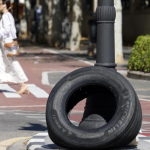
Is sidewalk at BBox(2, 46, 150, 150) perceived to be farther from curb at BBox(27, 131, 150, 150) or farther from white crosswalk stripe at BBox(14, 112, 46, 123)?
white crosswalk stripe at BBox(14, 112, 46, 123)

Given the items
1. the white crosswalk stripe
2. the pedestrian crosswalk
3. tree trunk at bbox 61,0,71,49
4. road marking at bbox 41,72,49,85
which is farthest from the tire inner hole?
tree trunk at bbox 61,0,71,49

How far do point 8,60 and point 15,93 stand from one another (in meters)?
0.70

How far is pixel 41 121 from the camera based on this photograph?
10.2m

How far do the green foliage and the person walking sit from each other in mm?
4440

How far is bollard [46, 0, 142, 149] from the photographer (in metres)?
6.96

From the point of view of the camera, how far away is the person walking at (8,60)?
1365 centimetres

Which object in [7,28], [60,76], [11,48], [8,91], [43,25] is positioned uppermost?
[7,28]

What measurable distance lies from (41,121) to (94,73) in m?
3.03

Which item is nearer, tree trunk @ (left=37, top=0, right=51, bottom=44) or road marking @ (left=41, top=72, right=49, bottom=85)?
road marking @ (left=41, top=72, right=49, bottom=85)

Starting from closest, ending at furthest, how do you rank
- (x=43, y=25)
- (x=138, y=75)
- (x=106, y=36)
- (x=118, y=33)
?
(x=106, y=36)
(x=138, y=75)
(x=118, y=33)
(x=43, y=25)

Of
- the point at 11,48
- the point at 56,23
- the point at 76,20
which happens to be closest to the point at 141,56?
the point at 11,48

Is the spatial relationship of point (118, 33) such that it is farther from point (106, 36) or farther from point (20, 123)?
point (106, 36)

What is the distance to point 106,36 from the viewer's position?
26.2 feet

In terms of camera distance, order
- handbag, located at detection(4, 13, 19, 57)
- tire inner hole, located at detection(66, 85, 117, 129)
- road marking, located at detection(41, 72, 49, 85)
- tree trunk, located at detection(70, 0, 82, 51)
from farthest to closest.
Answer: tree trunk, located at detection(70, 0, 82, 51) < road marking, located at detection(41, 72, 49, 85) < handbag, located at detection(4, 13, 19, 57) < tire inner hole, located at detection(66, 85, 117, 129)
